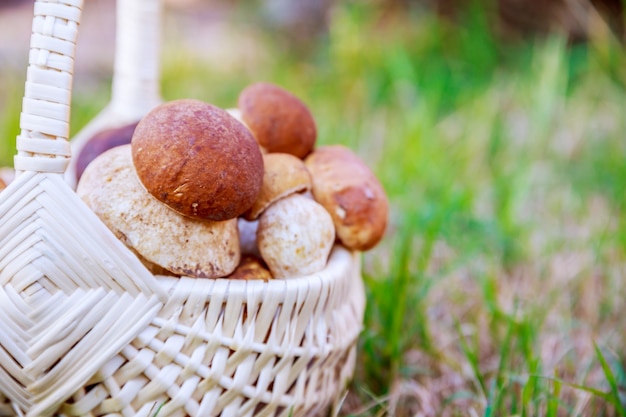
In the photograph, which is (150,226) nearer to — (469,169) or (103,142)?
(103,142)

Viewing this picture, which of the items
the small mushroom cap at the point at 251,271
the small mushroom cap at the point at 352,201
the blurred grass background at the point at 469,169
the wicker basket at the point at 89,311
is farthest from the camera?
the blurred grass background at the point at 469,169

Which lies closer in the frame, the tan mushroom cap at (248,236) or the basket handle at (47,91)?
the basket handle at (47,91)

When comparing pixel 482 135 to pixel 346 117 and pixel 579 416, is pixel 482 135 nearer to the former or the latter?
pixel 346 117

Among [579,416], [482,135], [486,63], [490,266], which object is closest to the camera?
[579,416]

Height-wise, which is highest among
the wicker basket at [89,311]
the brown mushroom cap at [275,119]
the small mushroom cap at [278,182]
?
the brown mushroom cap at [275,119]

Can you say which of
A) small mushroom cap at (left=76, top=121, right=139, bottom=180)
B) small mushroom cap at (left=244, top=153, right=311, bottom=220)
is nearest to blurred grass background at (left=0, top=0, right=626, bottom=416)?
small mushroom cap at (left=244, top=153, right=311, bottom=220)

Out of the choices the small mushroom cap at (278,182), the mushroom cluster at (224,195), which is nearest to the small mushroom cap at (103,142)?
the mushroom cluster at (224,195)

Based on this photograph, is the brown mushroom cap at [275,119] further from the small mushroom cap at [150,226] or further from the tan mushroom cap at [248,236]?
the small mushroom cap at [150,226]

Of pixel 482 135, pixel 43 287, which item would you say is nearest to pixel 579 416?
pixel 43 287
